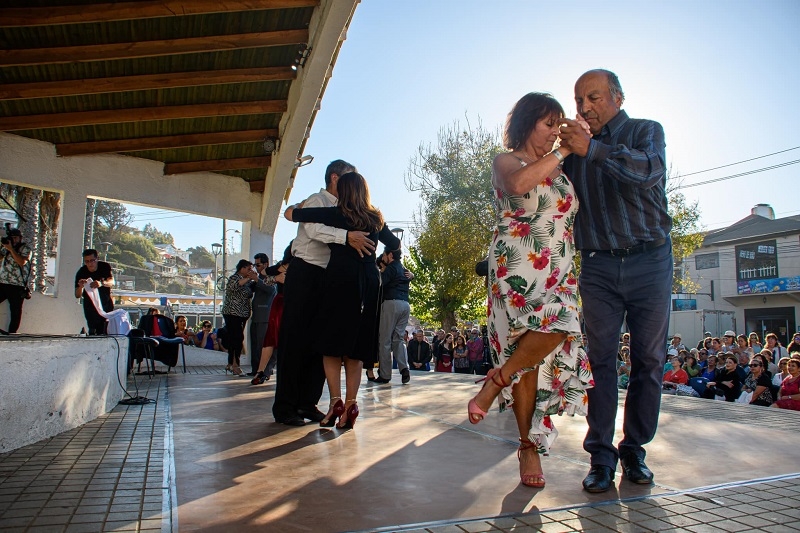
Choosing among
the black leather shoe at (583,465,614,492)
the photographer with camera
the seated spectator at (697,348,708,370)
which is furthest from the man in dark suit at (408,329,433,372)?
the black leather shoe at (583,465,614,492)

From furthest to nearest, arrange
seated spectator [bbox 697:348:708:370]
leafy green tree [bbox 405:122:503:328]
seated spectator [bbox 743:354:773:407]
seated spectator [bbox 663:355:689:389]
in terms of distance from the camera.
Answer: leafy green tree [bbox 405:122:503:328] → seated spectator [bbox 697:348:708:370] → seated spectator [bbox 663:355:689:389] → seated spectator [bbox 743:354:773:407]

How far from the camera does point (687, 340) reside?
35.5 m

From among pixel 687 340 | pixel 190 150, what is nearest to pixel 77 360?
pixel 190 150

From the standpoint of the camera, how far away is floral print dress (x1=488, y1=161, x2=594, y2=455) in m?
2.64

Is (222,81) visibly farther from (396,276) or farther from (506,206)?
(506,206)

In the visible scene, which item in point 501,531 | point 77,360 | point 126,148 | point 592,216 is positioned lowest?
point 501,531

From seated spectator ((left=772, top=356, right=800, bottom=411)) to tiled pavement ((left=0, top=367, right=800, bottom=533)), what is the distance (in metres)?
4.10

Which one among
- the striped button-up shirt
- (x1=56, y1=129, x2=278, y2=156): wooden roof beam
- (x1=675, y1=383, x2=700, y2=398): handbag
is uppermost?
(x1=56, y1=129, x2=278, y2=156): wooden roof beam

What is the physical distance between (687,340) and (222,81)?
1295 inches

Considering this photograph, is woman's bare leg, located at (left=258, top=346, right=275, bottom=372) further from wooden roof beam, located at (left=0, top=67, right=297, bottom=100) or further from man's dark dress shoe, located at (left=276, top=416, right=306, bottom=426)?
wooden roof beam, located at (left=0, top=67, right=297, bottom=100)

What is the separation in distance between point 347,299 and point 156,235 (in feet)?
279

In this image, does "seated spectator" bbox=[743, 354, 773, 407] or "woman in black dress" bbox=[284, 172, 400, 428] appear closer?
"woman in black dress" bbox=[284, 172, 400, 428]

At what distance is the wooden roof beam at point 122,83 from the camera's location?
855 cm

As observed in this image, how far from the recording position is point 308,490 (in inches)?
97.7
